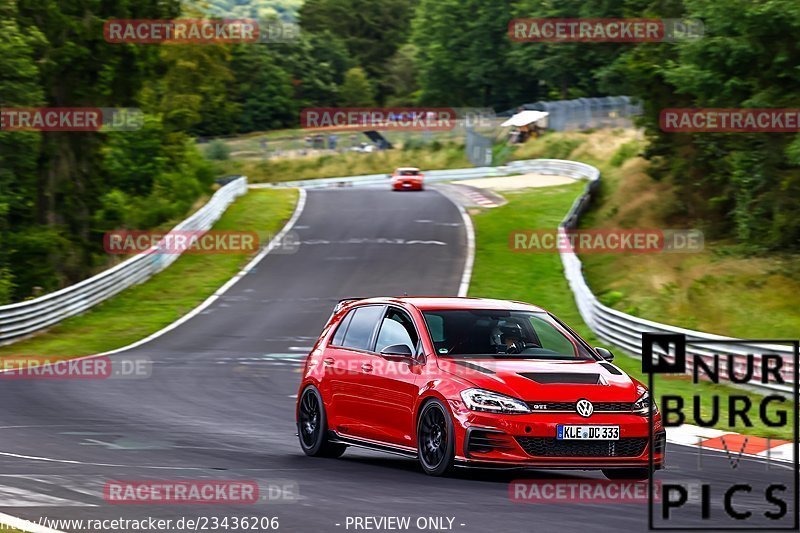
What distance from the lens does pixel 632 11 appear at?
170 feet

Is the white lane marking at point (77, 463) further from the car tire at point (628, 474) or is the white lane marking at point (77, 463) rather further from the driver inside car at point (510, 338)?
the car tire at point (628, 474)

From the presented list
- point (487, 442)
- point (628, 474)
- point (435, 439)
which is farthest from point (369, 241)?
point (487, 442)

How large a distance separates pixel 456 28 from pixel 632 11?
5785cm

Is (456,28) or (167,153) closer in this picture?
(167,153)

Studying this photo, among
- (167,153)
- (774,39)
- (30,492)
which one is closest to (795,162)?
(774,39)

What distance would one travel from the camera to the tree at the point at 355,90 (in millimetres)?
129875

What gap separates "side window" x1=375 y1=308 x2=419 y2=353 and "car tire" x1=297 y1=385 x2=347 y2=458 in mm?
1033

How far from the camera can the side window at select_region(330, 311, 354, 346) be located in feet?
41.4

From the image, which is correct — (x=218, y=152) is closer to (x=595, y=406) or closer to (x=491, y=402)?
(x=491, y=402)

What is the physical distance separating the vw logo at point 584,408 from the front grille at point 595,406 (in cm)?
4

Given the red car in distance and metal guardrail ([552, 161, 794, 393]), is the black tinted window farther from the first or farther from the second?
the red car in distance

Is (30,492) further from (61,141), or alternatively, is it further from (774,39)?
(61,141)

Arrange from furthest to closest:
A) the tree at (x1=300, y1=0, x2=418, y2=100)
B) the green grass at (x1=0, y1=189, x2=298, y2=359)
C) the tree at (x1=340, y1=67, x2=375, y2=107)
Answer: the tree at (x1=300, y1=0, x2=418, y2=100) → the tree at (x1=340, y1=67, x2=375, y2=107) → the green grass at (x1=0, y1=189, x2=298, y2=359)

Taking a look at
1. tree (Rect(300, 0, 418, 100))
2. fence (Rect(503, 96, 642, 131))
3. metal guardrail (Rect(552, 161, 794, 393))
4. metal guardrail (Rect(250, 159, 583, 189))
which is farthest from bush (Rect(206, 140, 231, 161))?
tree (Rect(300, 0, 418, 100))
